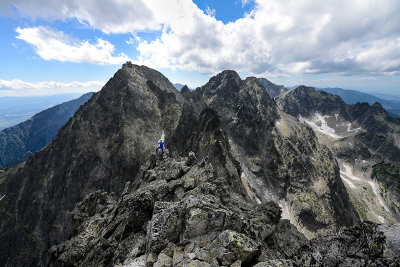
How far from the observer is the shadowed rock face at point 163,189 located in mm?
15727

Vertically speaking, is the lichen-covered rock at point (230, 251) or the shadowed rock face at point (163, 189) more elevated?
the lichen-covered rock at point (230, 251)

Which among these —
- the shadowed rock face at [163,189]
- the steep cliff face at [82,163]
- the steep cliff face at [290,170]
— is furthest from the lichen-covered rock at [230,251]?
the steep cliff face at [290,170]

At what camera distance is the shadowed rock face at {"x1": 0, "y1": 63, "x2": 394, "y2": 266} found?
619 inches

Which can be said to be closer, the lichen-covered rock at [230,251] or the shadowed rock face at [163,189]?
the lichen-covered rock at [230,251]

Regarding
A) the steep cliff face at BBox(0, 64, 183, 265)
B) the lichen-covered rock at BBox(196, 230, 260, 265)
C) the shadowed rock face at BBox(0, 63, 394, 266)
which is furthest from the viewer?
the steep cliff face at BBox(0, 64, 183, 265)

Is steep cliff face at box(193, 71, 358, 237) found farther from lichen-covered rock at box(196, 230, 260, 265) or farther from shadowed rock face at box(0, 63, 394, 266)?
lichen-covered rock at box(196, 230, 260, 265)

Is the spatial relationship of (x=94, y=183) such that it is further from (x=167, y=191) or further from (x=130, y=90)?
(x=167, y=191)

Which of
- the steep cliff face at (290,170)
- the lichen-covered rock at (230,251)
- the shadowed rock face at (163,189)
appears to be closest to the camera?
the lichen-covered rock at (230,251)

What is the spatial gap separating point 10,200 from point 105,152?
211 ft

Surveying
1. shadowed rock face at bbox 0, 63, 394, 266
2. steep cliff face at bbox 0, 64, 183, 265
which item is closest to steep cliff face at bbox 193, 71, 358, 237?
shadowed rock face at bbox 0, 63, 394, 266

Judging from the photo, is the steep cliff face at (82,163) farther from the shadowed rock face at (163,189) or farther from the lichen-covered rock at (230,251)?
the lichen-covered rock at (230,251)

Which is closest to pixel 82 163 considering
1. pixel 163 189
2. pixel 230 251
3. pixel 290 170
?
pixel 163 189

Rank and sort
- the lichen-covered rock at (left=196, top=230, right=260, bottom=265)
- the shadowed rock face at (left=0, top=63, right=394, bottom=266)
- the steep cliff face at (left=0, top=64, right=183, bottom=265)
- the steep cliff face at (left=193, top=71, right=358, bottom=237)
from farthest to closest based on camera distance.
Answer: the steep cliff face at (left=193, top=71, right=358, bottom=237), the steep cliff face at (left=0, top=64, right=183, bottom=265), the shadowed rock face at (left=0, top=63, right=394, bottom=266), the lichen-covered rock at (left=196, top=230, right=260, bottom=265)

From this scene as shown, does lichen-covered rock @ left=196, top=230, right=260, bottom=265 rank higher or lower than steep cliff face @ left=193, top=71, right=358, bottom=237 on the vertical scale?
higher
